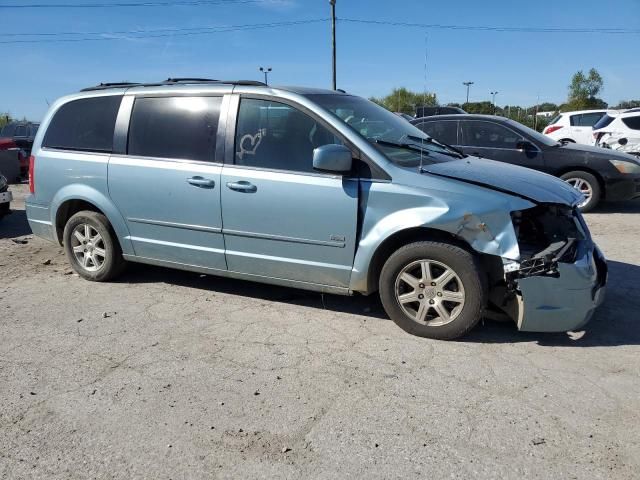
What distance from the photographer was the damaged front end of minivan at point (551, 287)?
142 inches

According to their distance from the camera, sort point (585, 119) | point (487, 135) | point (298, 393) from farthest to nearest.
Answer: point (585, 119), point (487, 135), point (298, 393)

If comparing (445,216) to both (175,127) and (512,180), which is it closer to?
(512,180)

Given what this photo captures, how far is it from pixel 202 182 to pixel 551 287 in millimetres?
2804

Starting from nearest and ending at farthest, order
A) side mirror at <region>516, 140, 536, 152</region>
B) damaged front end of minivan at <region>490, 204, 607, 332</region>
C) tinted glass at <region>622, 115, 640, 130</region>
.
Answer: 1. damaged front end of minivan at <region>490, 204, 607, 332</region>
2. side mirror at <region>516, 140, 536, 152</region>
3. tinted glass at <region>622, 115, 640, 130</region>

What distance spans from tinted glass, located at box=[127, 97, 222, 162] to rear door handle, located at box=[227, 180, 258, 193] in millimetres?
347

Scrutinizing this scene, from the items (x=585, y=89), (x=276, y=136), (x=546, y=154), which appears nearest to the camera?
(x=276, y=136)

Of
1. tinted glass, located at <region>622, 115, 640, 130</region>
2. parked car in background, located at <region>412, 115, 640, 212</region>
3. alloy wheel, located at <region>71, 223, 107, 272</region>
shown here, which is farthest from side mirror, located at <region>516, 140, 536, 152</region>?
alloy wheel, located at <region>71, 223, 107, 272</region>

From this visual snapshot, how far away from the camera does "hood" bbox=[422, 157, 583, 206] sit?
3834mm

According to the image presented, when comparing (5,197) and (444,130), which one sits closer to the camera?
(5,197)

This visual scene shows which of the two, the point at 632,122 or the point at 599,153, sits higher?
the point at 632,122

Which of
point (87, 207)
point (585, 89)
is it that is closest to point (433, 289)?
point (87, 207)

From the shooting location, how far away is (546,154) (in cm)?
898

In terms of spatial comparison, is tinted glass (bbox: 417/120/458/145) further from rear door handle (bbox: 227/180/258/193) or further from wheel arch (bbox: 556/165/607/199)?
rear door handle (bbox: 227/180/258/193)

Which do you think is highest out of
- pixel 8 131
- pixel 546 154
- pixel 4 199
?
pixel 8 131
